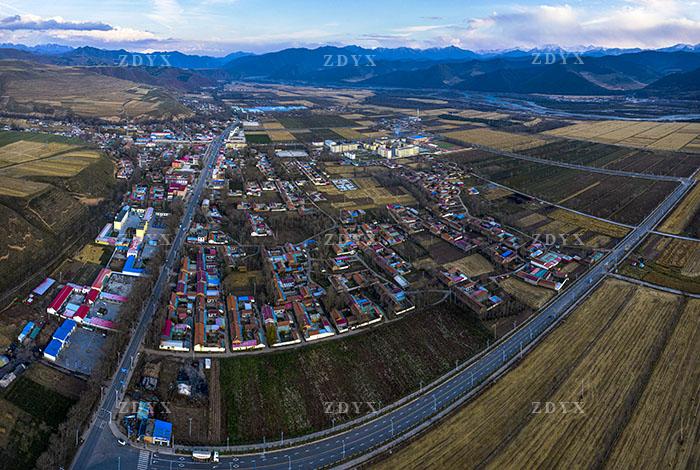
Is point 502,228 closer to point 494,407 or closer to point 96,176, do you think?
point 494,407

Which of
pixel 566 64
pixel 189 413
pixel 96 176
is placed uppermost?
pixel 566 64

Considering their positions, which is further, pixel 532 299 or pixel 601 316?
pixel 532 299

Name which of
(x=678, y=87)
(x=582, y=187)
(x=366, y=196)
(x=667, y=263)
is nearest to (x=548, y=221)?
(x=667, y=263)

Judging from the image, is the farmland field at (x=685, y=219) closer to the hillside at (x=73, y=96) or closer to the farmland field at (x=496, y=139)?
the farmland field at (x=496, y=139)

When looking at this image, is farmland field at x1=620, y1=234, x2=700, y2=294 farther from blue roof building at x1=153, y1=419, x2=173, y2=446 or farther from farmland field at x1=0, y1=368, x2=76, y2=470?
farmland field at x1=0, y1=368, x2=76, y2=470

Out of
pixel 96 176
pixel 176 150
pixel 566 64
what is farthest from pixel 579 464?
pixel 566 64

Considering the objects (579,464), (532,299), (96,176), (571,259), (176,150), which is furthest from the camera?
(176,150)

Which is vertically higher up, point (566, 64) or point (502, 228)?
point (566, 64)

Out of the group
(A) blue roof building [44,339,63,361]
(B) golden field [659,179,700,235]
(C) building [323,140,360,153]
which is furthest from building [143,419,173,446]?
(C) building [323,140,360,153]
